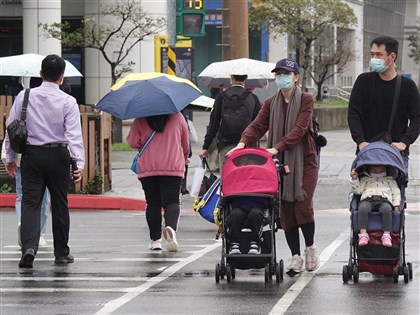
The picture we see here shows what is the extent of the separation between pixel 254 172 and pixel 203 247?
3285 millimetres

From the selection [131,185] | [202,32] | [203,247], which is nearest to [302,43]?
[202,32]

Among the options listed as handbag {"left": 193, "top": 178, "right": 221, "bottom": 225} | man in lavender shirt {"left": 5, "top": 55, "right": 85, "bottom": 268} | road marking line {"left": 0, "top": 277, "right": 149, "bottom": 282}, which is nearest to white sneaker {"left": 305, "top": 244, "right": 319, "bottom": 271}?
road marking line {"left": 0, "top": 277, "right": 149, "bottom": 282}

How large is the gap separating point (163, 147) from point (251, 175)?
257cm

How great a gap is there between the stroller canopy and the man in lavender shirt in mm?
2856

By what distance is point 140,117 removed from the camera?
1317cm

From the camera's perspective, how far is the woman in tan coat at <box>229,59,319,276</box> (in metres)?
11.1

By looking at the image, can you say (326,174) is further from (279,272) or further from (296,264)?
(279,272)

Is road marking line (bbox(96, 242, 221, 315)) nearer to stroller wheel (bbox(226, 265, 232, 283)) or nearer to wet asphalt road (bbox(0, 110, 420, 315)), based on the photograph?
wet asphalt road (bbox(0, 110, 420, 315))

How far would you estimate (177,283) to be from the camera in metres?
10.9

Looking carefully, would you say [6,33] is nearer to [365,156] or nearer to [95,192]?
[95,192]

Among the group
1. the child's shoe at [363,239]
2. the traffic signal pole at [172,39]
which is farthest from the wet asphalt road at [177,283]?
the traffic signal pole at [172,39]

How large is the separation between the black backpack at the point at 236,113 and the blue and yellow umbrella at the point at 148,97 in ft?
4.03

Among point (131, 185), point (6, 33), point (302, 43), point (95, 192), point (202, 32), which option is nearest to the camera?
point (95, 192)

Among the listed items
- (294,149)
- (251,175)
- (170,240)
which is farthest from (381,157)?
(170,240)
